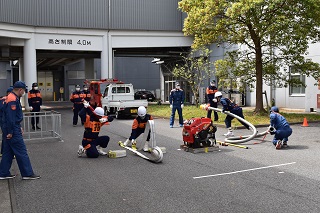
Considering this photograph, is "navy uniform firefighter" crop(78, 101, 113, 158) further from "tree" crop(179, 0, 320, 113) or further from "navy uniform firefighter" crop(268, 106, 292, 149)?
"tree" crop(179, 0, 320, 113)

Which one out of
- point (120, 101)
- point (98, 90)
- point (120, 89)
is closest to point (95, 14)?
point (98, 90)

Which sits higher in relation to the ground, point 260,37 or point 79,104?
point 260,37

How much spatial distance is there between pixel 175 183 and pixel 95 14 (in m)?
25.1

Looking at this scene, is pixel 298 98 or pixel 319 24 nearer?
pixel 319 24

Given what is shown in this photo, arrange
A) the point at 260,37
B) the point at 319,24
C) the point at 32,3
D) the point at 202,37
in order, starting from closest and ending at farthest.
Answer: the point at 319,24, the point at 260,37, the point at 202,37, the point at 32,3

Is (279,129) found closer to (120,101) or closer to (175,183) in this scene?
(175,183)

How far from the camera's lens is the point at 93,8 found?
2958 centimetres

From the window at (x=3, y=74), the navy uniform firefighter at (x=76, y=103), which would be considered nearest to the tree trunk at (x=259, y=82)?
the navy uniform firefighter at (x=76, y=103)

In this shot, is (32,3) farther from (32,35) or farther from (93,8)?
(93,8)

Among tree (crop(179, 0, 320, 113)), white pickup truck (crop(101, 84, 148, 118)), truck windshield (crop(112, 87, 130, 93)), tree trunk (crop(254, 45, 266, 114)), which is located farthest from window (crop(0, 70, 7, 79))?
tree trunk (crop(254, 45, 266, 114))

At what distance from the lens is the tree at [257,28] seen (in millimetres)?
16812

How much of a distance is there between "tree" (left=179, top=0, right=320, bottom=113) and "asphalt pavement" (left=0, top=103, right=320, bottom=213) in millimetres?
8150

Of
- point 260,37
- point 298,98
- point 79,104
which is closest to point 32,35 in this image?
point 79,104

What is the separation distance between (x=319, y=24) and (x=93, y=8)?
60.4 ft
